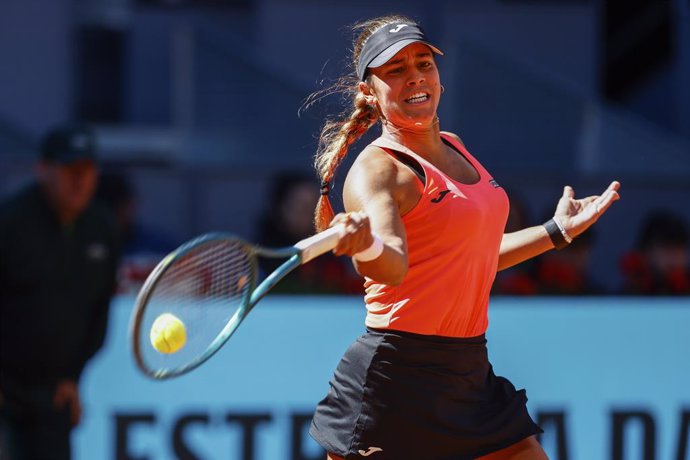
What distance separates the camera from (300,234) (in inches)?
294

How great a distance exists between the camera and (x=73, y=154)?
514 centimetres

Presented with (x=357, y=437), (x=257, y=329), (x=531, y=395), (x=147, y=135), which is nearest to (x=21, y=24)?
(x=147, y=135)

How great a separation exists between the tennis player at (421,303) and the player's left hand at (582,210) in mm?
376

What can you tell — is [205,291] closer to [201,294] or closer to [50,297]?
[201,294]

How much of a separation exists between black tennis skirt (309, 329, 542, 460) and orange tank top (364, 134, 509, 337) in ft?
0.16

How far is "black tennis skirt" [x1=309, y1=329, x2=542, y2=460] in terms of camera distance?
3.50 m

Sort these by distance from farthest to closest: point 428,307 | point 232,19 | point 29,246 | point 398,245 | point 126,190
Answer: point 232,19
point 126,190
point 29,246
point 428,307
point 398,245

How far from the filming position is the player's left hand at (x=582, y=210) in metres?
3.86

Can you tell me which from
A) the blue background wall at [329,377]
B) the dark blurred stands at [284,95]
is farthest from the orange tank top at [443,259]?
the dark blurred stands at [284,95]

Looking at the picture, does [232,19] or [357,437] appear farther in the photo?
[232,19]

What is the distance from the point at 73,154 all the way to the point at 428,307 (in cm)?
222

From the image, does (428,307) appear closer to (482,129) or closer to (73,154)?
(73,154)

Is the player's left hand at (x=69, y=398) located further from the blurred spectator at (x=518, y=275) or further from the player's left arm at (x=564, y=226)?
the blurred spectator at (x=518, y=275)

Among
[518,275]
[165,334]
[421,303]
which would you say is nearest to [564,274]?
[518,275]
